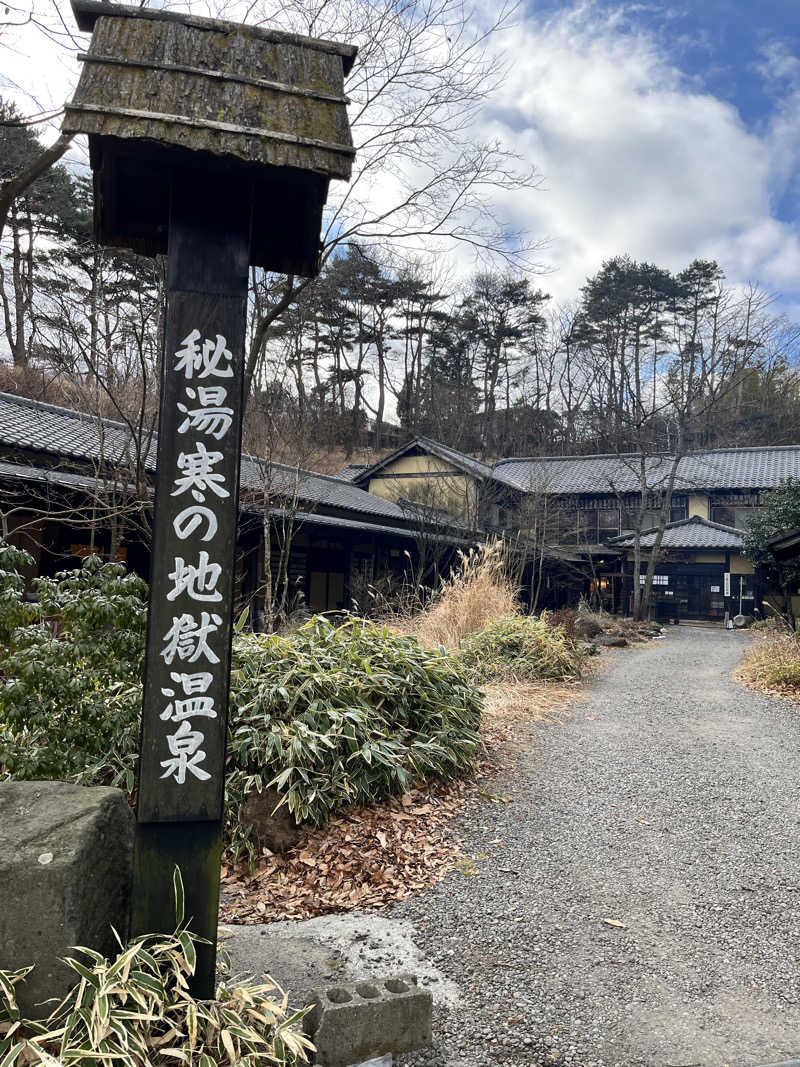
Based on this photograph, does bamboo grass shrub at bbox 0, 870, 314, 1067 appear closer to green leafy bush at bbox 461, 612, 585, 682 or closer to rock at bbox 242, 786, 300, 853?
rock at bbox 242, 786, 300, 853

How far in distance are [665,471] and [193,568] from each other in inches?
1075

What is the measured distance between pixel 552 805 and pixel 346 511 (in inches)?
447

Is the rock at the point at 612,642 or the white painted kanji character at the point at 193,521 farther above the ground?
the white painted kanji character at the point at 193,521

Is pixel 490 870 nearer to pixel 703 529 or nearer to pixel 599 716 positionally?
pixel 599 716

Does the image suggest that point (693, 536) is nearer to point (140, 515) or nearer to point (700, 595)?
point (700, 595)

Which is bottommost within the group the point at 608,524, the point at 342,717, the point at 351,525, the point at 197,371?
the point at 342,717

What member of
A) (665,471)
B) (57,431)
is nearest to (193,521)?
(57,431)

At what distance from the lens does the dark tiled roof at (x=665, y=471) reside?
25734mm

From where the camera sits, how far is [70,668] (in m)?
3.68

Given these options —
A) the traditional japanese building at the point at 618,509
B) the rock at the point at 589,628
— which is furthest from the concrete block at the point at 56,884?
the traditional japanese building at the point at 618,509

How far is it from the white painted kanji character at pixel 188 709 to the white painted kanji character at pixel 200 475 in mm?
641

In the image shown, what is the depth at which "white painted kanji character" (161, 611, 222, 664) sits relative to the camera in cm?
221

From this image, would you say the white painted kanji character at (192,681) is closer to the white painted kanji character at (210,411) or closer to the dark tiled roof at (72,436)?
the white painted kanji character at (210,411)

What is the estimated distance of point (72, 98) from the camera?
2074 mm
